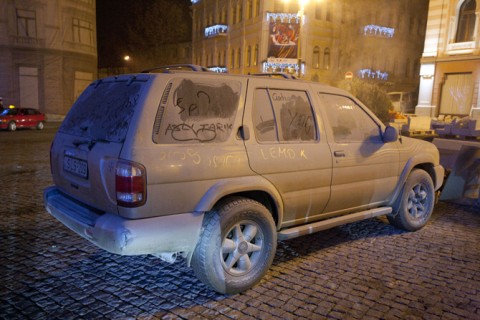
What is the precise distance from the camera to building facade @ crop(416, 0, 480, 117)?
26250 mm

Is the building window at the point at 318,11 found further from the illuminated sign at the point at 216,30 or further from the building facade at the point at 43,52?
the building facade at the point at 43,52

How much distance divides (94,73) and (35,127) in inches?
500

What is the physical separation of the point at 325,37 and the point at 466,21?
39.2 ft

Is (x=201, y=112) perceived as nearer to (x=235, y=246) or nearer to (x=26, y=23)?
(x=235, y=246)

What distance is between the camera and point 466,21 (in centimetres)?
2691

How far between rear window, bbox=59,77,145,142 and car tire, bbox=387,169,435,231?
145 inches

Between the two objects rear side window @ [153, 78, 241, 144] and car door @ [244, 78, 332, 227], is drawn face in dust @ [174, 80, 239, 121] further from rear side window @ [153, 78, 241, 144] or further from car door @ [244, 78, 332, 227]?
car door @ [244, 78, 332, 227]

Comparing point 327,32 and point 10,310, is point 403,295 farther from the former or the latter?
point 327,32

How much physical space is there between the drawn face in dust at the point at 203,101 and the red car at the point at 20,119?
21.7 meters

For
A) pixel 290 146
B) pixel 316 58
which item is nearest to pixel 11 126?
pixel 290 146

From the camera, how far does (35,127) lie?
77.5 ft

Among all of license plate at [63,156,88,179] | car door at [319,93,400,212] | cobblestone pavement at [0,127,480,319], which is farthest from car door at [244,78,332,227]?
license plate at [63,156,88,179]

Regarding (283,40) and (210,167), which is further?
(283,40)

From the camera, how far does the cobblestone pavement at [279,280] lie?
132 inches
